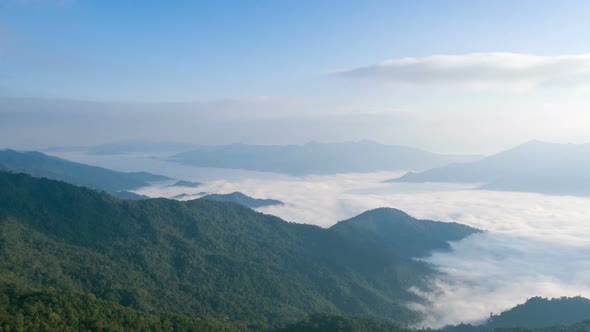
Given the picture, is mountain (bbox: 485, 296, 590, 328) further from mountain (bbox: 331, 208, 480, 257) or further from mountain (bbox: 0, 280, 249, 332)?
mountain (bbox: 0, 280, 249, 332)

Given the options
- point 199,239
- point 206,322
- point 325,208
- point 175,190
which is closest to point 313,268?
point 199,239

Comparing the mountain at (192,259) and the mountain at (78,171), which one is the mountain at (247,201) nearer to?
the mountain at (78,171)

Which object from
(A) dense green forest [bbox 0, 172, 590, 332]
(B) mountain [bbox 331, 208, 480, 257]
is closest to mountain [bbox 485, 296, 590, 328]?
(A) dense green forest [bbox 0, 172, 590, 332]

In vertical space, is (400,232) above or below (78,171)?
below

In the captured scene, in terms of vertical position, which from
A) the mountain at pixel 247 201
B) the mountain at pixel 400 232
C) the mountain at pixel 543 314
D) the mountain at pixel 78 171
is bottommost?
the mountain at pixel 543 314

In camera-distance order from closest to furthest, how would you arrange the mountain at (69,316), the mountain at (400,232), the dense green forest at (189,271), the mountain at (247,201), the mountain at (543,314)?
the mountain at (69,316) → the dense green forest at (189,271) → the mountain at (543,314) → the mountain at (400,232) → the mountain at (247,201)

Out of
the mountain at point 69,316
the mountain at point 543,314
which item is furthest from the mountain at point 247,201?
the mountain at point 69,316

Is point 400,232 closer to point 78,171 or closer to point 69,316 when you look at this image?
point 69,316

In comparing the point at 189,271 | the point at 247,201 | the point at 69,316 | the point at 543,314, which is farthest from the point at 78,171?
the point at 543,314
